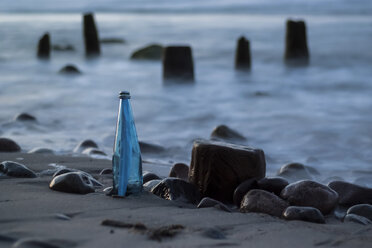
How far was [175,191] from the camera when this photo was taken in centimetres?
299

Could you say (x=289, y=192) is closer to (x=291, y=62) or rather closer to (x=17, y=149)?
(x=17, y=149)

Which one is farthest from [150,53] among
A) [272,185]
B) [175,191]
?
[175,191]

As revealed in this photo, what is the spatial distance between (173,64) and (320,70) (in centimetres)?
480

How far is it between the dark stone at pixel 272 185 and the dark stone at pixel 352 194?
429 mm

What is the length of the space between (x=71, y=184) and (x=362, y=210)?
157cm

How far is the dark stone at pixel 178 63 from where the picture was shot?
9766mm

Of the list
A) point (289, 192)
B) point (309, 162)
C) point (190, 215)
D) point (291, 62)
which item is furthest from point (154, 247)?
point (291, 62)

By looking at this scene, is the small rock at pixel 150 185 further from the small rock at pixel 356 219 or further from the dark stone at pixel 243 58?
the dark stone at pixel 243 58

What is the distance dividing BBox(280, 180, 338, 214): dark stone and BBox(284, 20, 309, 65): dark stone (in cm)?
965

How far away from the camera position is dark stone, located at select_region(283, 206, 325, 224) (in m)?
2.73

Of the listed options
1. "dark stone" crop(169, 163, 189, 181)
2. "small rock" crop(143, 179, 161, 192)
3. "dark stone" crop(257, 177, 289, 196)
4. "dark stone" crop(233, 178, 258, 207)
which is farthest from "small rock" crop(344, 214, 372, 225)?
"dark stone" crop(169, 163, 189, 181)

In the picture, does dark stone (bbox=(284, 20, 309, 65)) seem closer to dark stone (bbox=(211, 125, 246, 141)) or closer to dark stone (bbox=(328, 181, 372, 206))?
dark stone (bbox=(211, 125, 246, 141))

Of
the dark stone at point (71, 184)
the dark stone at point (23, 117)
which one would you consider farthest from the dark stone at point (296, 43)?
the dark stone at point (71, 184)

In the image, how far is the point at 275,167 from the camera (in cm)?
490
